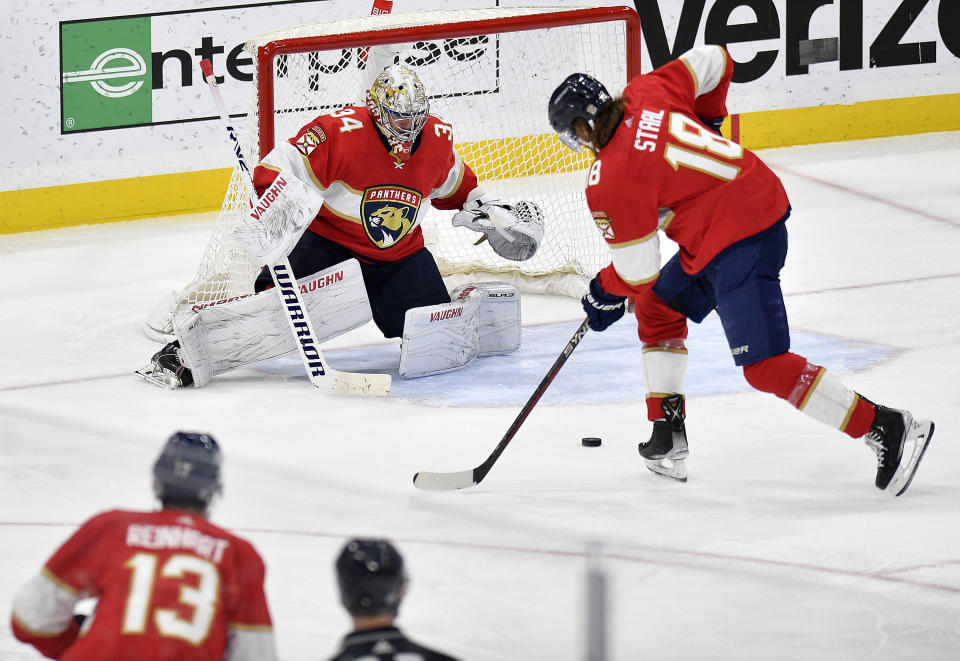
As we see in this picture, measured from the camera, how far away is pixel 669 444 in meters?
3.48

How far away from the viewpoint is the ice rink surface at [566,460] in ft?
5.98

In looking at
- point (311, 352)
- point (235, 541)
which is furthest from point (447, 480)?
point (235, 541)

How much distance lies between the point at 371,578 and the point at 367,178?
276 centimetres

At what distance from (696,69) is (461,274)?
6.74 ft

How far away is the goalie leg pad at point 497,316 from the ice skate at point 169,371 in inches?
33.6

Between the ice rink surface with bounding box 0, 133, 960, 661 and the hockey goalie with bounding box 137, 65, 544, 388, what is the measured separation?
4.1 inches

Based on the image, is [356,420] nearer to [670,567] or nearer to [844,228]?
[670,567]

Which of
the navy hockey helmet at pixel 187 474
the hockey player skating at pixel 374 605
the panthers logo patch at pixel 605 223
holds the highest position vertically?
the panthers logo patch at pixel 605 223

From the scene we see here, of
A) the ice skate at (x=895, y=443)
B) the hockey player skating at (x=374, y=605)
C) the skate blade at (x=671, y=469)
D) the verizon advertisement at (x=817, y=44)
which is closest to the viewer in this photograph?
the hockey player skating at (x=374, y=605)

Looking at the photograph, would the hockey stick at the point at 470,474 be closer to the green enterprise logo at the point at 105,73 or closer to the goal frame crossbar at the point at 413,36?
the goal frame crossbar at the point at 413,36

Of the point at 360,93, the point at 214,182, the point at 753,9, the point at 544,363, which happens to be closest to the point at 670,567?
the point at 544,363

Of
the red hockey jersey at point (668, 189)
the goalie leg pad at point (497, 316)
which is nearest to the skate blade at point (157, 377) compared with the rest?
the goalie leg pad at point (497, 316)

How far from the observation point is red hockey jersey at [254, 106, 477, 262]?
4.20 meters

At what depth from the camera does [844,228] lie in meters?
6.20
